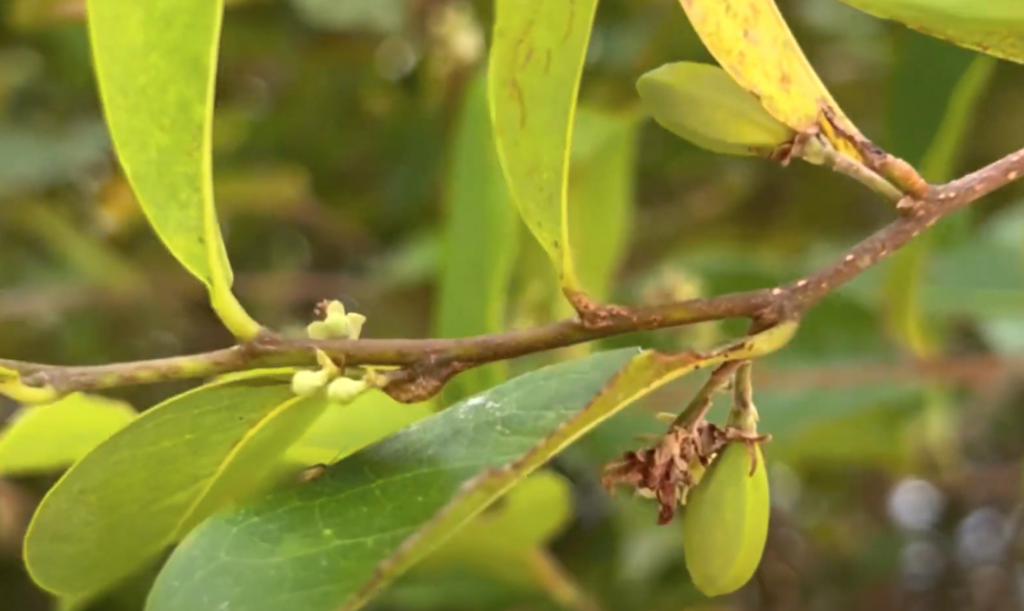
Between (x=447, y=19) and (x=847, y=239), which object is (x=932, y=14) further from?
(x=847, y=239)

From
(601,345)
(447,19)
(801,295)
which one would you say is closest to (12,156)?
(447,19)

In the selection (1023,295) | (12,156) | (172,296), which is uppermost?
(12,156)

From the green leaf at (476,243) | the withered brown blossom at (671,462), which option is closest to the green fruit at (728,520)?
the withered brown blossom at (671,462)

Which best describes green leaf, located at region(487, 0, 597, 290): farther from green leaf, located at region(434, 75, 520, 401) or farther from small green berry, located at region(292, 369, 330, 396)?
green leaf, located at region(434, 75, 520, 401)

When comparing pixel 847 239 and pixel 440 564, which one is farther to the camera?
pixel 847 239

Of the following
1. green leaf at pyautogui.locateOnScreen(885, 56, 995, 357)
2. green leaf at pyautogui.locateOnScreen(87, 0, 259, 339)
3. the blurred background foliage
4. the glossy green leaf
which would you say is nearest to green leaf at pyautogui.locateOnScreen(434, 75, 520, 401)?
the blurred background foliage

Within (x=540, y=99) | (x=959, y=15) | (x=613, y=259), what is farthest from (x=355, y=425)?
(x=613, y=259)

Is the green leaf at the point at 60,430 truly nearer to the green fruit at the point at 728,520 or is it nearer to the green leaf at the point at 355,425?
the green leaf at the point at 355,425
